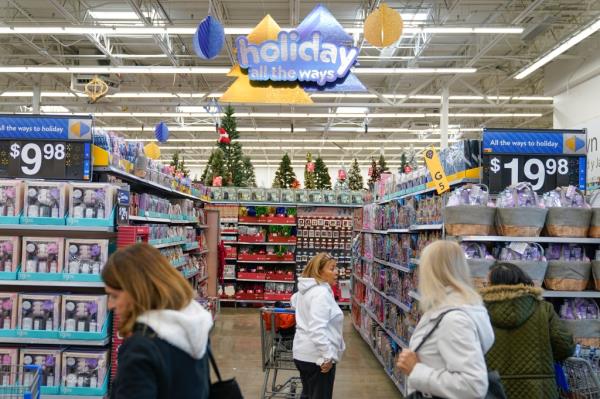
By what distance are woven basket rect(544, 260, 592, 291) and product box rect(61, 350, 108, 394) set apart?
3.51 meters

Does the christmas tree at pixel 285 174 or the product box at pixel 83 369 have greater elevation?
the christmas tree at pixel 285 174

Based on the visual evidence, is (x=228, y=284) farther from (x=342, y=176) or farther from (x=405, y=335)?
(x=405, y=335)

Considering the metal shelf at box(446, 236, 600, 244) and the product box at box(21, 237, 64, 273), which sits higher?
the metal shelf at box(446, 236, 600, 244)

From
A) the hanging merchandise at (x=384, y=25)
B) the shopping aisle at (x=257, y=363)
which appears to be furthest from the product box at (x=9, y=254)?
the hanging merchandise at (x=384, y=25)

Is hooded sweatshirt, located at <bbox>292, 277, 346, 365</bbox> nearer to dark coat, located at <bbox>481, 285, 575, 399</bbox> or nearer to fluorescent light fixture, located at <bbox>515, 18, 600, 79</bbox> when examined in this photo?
dark coat, located at <bbox>481, 285, 575, 399</bbox>

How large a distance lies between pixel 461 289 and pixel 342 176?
44.6 feet

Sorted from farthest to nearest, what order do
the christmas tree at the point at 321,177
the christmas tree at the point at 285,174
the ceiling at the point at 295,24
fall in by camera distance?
the christmas tree at the point at 321,177, the christmas tree at the point at 285,174, the ceiling at the point at 295,24

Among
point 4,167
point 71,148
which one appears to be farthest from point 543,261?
point 4,167

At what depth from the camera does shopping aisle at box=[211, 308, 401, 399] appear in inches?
256

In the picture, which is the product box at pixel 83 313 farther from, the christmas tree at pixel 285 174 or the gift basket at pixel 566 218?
the christmas tree at pixel 285 174

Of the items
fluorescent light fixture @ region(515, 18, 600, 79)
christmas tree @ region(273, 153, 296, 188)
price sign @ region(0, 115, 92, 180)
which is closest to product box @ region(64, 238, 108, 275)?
price sign @ region(0, 115, 92, 180)

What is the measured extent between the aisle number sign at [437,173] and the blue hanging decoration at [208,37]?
2.83 meters

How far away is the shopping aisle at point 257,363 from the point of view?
6.51m

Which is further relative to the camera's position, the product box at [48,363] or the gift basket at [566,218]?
the product box at [48,363]
